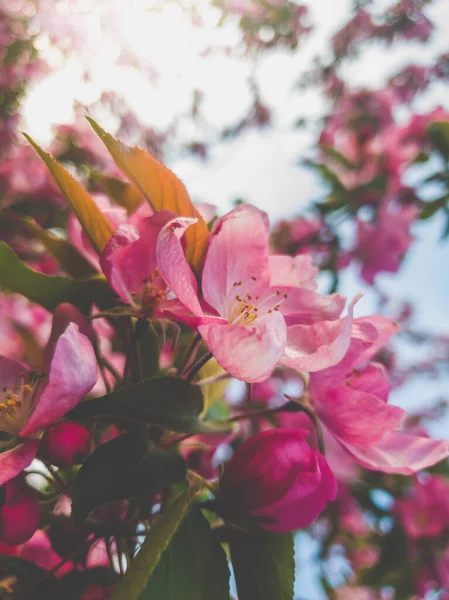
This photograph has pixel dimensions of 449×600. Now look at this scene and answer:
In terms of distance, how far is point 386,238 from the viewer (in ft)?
5.33

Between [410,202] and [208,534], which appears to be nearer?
[208,534]

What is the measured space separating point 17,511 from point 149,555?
5.0 inches

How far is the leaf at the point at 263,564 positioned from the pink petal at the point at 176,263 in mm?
224

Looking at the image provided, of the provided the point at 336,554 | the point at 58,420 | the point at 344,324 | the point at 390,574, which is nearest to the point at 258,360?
the point at 344,324

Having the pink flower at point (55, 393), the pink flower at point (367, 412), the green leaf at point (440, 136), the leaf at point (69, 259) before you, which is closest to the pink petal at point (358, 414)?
the pink flower at point (367, 412)

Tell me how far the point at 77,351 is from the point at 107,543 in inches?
9.5

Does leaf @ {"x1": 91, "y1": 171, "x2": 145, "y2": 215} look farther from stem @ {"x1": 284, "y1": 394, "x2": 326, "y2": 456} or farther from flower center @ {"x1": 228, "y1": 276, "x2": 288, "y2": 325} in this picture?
stem @ {"x1": 284, "y1": 394, "x2": 326, "y2": 456}

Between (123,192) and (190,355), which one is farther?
(123,192)

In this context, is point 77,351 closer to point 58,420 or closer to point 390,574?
point 58,420

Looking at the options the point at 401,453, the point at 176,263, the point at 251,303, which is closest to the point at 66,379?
the point at 176,263

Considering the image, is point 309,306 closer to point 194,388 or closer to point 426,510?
point 194,388

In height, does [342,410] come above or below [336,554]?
above

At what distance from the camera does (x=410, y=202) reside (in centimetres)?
166

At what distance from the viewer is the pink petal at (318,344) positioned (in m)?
0.44
